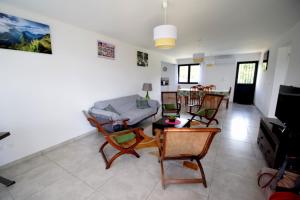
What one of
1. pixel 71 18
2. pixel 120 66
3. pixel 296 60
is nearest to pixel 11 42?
pixel 71 18

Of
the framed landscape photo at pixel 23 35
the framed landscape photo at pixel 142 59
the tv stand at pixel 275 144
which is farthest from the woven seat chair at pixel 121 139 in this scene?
the framed landscape photo at pixel 142 59

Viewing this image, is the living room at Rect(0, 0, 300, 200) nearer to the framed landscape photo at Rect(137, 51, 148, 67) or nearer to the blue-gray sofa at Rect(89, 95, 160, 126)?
the blue-gray sofa at Rect(89, 95, 160, 126)

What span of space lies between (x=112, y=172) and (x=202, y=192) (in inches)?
48.2

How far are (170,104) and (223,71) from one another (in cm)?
467

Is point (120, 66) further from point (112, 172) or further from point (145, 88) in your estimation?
point (112, 172)

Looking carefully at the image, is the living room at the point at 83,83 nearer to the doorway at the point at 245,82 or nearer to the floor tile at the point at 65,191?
the floor tile at the point at 65,191

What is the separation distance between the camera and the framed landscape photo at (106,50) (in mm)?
3440

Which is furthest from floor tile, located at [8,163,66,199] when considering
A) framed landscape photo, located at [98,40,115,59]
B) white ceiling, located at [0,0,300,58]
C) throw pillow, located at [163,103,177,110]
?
throw pillow, located at [163,103,177,110]

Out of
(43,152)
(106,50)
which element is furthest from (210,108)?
(43,152)

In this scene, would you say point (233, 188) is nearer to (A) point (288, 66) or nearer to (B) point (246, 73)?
(A) point (288, 66)

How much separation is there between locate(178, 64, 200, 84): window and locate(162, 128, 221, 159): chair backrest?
22.9 ft

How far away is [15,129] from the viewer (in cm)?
216

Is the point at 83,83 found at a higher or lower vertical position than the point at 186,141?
higher

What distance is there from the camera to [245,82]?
678 centimetres
